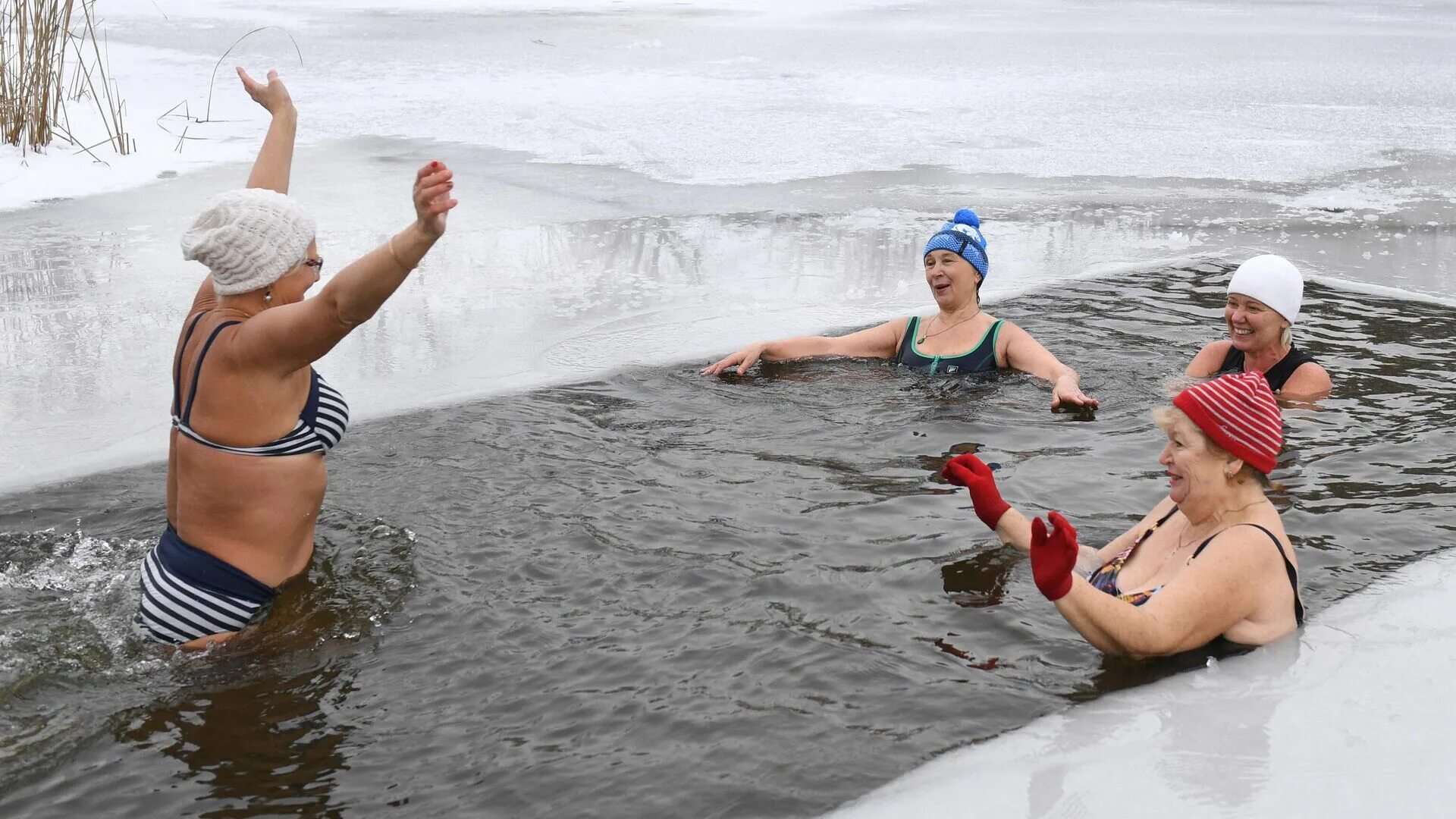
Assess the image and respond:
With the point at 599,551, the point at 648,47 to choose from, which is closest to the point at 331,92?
the point at 648,47

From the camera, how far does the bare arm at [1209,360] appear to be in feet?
20.4

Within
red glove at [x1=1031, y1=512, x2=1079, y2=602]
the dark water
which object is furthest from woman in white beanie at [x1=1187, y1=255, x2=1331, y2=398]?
red glove at [x1=1031, y1=512, x2=1079, y2=602]

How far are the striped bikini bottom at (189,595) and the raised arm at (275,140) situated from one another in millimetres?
1139

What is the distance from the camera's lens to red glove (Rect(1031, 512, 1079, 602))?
308cm

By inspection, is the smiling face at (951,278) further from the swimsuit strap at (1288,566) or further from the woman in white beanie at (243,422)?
the woman in white beanie at (243,422)

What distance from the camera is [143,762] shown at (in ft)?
10.7

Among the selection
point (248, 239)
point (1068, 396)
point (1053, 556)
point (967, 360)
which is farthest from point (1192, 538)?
point (967, 360)

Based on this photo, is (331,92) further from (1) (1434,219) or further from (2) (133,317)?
(1) (1434,219)

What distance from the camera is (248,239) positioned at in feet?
11.3

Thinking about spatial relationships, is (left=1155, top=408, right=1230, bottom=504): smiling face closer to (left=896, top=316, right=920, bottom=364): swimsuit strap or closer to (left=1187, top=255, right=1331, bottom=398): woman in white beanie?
(left=1187, top=255, right=1331, bottom=398): woman in white beanie

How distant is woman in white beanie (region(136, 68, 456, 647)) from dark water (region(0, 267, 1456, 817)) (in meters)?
0.17

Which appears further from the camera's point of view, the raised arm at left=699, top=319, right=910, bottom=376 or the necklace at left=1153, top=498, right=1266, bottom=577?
the raised arm at left=699, top=319, right=910, bottom=376

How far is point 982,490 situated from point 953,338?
10.3 ft

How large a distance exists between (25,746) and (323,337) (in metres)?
1.27
